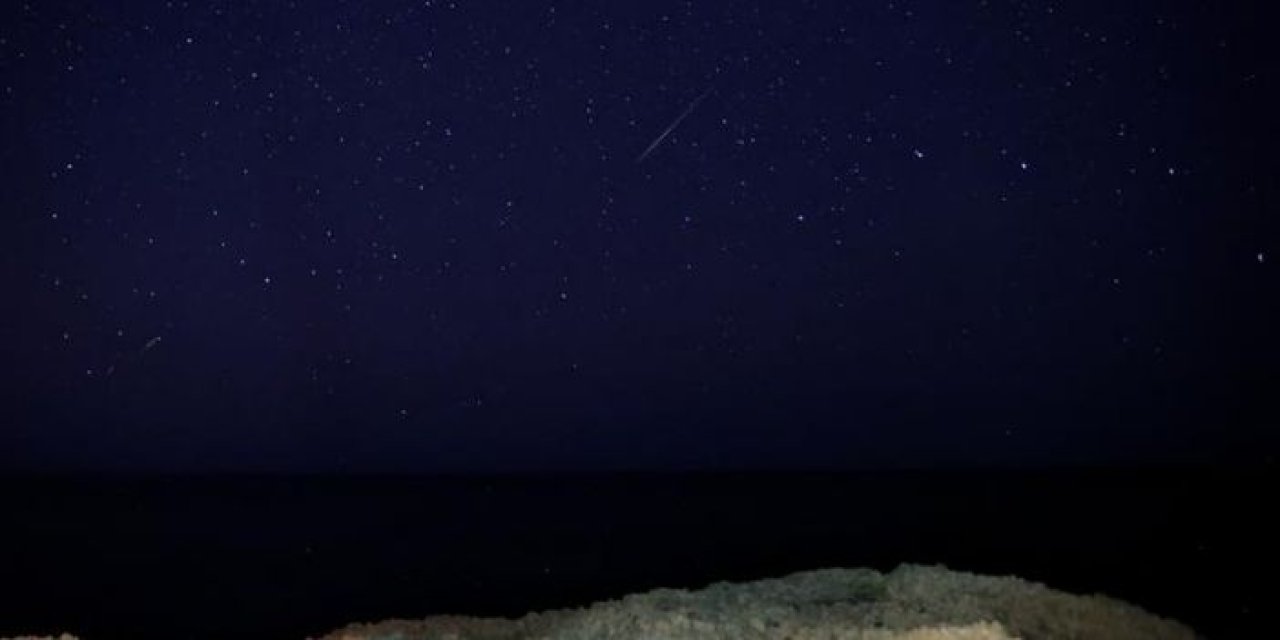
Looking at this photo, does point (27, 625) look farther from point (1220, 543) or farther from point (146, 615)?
point (1220, 543)

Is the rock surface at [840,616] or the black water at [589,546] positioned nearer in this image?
the rock surface at [840,616]

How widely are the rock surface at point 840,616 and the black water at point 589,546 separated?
414 millimetres

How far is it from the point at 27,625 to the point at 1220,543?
4.86 metres

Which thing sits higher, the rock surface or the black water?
the black water

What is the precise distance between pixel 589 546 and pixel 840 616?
2744mm

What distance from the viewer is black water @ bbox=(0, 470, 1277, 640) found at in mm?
4332

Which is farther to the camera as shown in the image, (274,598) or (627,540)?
(627,540)

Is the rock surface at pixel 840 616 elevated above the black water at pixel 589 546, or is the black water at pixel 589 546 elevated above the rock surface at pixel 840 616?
the black water at pixel 589 546

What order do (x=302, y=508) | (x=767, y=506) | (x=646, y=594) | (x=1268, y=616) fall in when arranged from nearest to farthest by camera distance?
1. (x=1268, y=616)
2. (x=646, y=594)
3. (x=767, y=506)
4. (x=302, y=508)

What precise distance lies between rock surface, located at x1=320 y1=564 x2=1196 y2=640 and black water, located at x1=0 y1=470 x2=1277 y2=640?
0.41 m

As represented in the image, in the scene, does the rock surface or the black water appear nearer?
the rock surface

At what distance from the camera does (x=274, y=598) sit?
4789 millimetres

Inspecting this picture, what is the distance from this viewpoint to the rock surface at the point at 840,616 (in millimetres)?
3225

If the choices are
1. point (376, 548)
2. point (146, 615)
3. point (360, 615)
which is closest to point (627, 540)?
point (376, 548)
